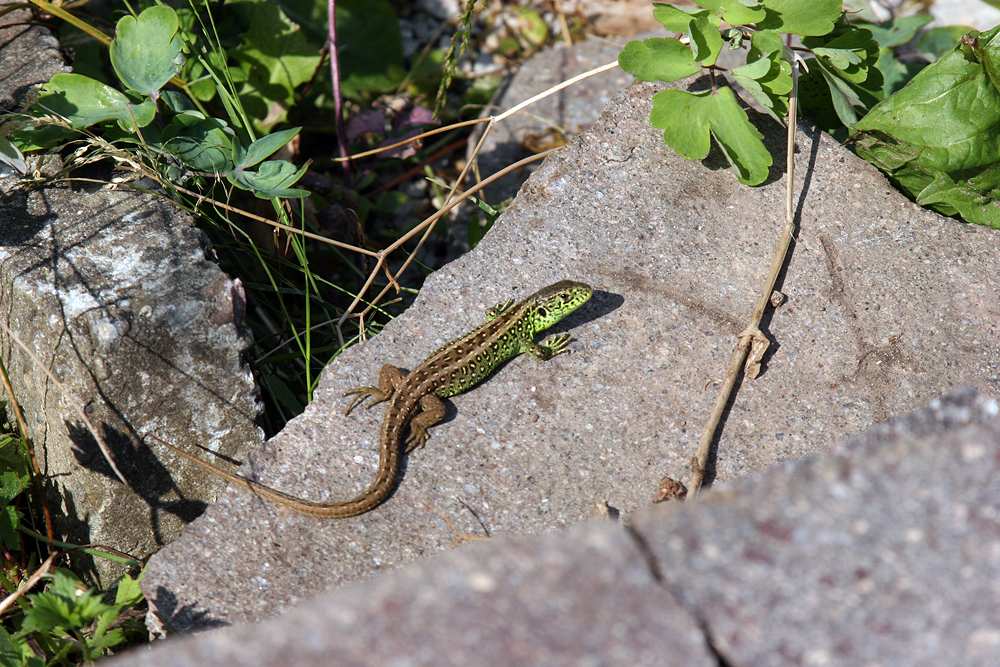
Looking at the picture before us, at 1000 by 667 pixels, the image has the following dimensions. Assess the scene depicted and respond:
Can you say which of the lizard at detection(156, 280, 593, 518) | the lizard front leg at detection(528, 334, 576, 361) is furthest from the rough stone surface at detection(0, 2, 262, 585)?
the lizard front leg at detection(528, 334, 576, 361)

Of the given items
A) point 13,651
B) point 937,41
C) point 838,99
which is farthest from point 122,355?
point 937,41

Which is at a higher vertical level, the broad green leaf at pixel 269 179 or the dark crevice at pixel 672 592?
the broad green leaf at pixel 269 179

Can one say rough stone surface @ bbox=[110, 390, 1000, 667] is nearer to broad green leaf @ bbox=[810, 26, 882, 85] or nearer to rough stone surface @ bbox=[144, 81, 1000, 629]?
rough stone surface @ bbox=[144, 81, 1000, 629]

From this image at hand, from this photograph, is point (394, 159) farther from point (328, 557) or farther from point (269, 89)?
point (328, 557)

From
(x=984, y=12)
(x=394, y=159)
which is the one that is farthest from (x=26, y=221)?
(x=984, y=12)

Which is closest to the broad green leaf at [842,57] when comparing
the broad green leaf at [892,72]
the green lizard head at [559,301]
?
the broad green leaf at [892,72]

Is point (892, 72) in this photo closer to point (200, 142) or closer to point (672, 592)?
point (200, 142)

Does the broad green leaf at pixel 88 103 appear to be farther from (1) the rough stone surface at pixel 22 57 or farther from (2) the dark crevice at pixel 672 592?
(2) the dark crevice at pixel 672 592
